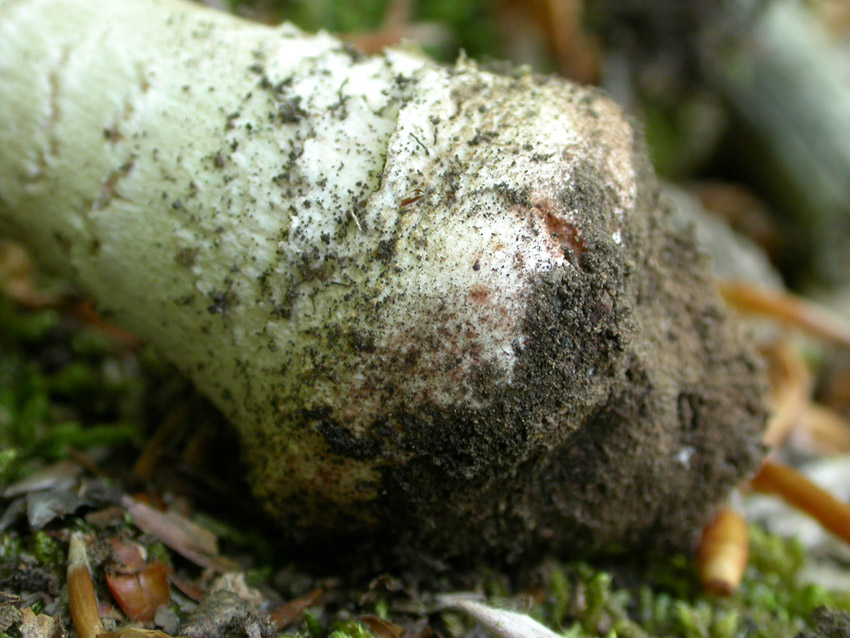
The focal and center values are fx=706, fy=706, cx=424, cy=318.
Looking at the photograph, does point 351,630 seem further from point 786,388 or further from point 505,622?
point 786,388

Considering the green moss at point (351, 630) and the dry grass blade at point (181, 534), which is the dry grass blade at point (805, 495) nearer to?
the green moss at point (351, 630)

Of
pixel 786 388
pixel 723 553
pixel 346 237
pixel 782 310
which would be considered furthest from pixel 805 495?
pixel 346 237

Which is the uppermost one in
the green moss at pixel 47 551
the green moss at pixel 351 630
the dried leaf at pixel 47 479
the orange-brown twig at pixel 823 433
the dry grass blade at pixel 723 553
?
the orange-brown twig at pixel 823 433

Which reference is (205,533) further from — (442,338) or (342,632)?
(442,338)

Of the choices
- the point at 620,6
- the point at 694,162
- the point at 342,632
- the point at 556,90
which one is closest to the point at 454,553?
the point at 342,632

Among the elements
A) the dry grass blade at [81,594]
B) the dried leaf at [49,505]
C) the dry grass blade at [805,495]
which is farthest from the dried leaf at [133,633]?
the dry grass blade at [805,495]

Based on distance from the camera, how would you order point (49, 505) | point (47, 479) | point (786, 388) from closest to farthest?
point (49, 505)
point (47, 479)
point (786, 388)
